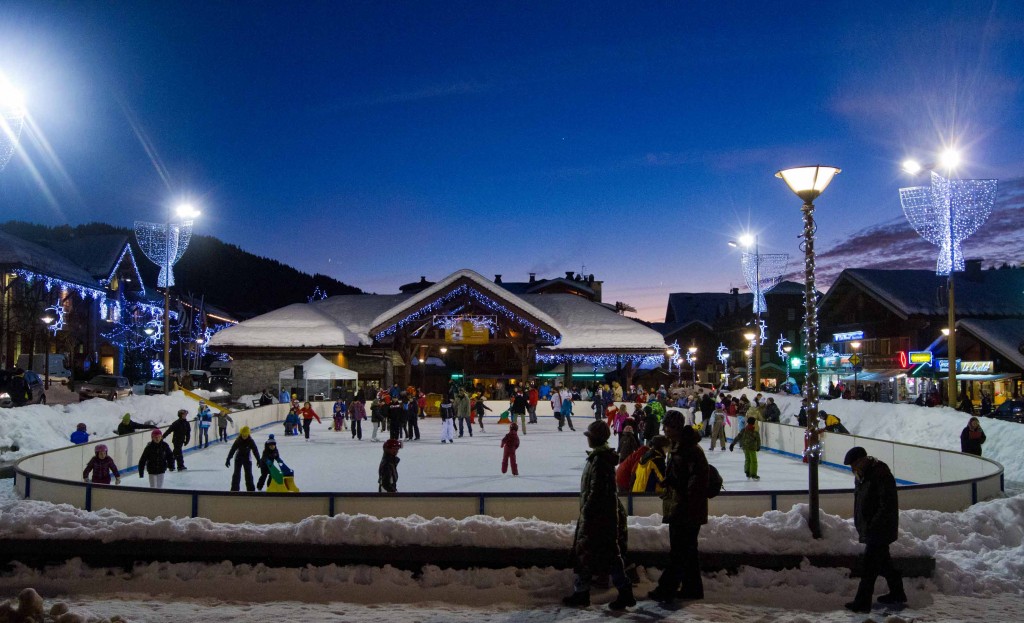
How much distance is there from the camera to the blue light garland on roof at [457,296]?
117 ft

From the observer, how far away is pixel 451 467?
1639 centimetres

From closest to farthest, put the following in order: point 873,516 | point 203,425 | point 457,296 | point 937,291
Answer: point 873,516, point 203,425, point 457,296, point 937,291

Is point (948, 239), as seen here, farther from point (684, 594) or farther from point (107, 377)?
point (107, 377)

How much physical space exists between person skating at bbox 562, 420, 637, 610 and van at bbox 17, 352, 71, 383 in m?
39.6

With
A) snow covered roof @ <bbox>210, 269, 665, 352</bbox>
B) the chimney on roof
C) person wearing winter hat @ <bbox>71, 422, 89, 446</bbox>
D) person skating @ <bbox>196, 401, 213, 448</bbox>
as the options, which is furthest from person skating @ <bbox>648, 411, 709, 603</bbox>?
the chimney on roof

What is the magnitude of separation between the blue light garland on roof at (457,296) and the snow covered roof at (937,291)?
59.9ft

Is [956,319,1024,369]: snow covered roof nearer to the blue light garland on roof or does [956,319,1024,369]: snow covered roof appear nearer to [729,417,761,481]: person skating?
the blue light garland on roof

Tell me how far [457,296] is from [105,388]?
1481cm

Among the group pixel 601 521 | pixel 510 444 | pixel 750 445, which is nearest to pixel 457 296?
pixel 510 444

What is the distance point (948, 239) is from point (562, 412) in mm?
12679

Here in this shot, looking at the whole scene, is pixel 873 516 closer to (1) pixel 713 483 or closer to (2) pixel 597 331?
(1) pixel 713 483

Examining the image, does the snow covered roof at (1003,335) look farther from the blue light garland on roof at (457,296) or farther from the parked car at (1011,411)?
the blue light garland on roof at (457,296)

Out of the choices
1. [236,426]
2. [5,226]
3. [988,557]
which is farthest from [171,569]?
[5,226]

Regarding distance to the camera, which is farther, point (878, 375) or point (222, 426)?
point (878, 375)
